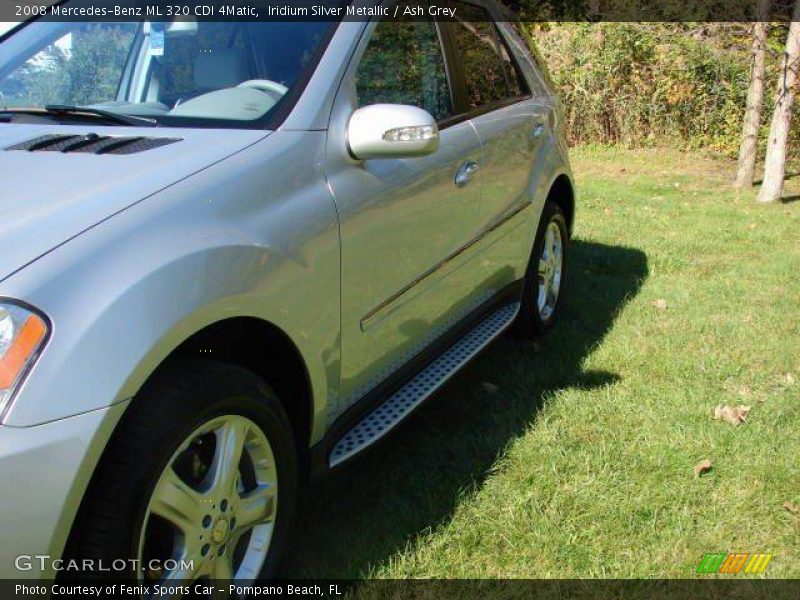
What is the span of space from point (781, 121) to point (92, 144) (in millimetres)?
8179

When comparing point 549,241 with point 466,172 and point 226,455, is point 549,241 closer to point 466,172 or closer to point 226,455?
point 466,172

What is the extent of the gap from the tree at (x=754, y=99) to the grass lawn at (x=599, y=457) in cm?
427

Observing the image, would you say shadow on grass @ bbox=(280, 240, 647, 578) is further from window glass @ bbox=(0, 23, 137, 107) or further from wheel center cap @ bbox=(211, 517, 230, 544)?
window glass @ bbox=(0, 23, 137, 107)

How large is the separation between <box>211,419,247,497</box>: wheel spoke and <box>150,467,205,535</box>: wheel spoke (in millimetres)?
79

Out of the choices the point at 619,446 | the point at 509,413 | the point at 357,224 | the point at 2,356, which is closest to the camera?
the point at 2,356

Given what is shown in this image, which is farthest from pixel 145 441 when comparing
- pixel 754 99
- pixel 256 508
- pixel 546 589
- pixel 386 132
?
pixel 754 99

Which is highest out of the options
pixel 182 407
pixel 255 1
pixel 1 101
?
pixel 255 1

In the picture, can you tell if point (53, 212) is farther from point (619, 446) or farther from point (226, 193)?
point (619, 446)

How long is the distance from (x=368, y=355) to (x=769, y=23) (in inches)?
323

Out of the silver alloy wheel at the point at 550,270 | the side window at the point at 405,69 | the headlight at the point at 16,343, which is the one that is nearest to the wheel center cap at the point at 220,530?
the headlight at the point at 16,343

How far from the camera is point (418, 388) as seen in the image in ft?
10.3

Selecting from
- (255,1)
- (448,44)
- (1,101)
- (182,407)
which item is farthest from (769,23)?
(182,407)

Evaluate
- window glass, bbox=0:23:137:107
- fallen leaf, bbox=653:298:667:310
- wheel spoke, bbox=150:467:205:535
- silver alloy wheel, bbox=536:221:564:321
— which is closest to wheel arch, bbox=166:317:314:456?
wheel spoke, bbox=150:467:205:535

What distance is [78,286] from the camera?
1707 mm
